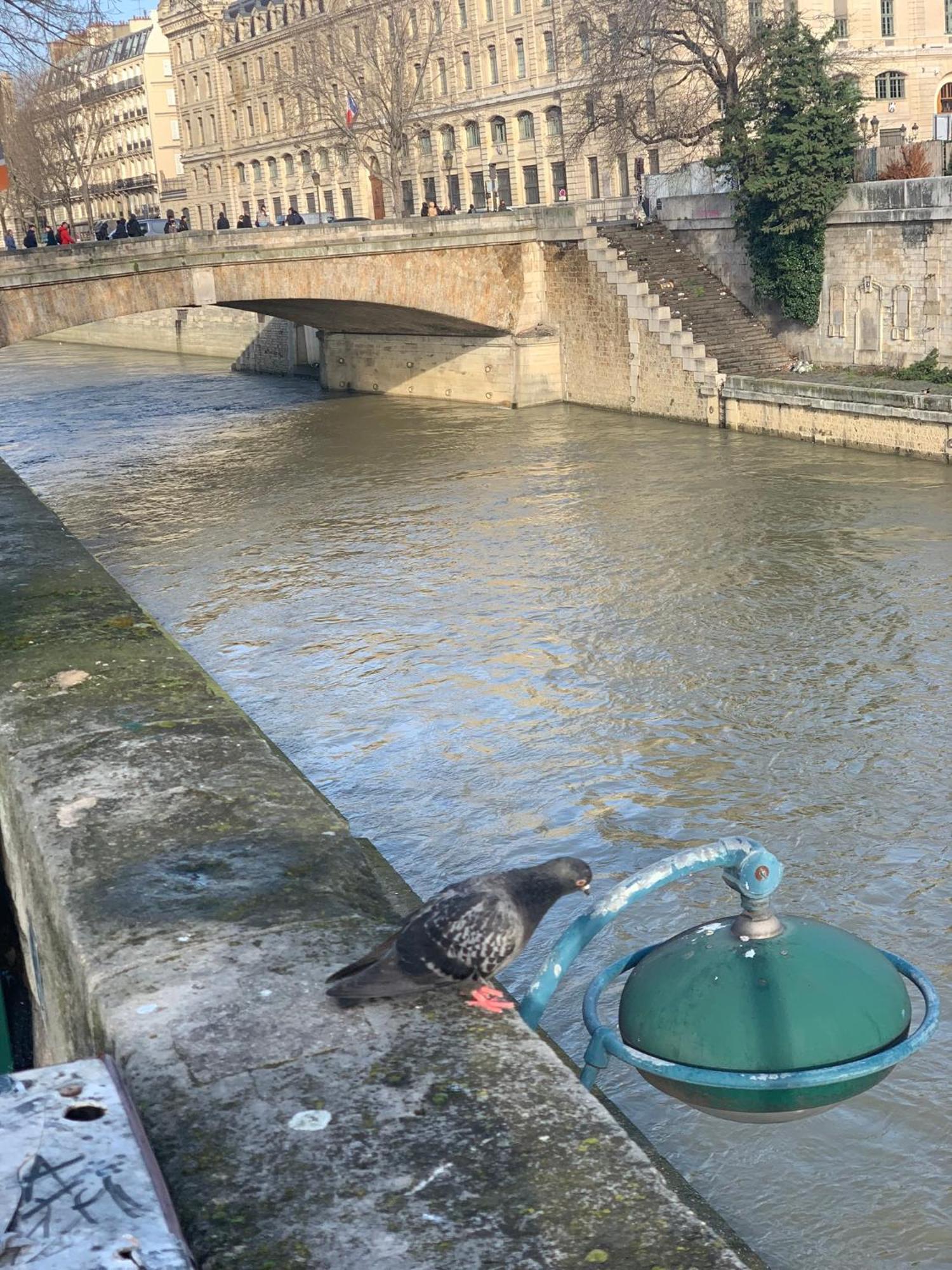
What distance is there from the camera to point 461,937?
3.15 meters

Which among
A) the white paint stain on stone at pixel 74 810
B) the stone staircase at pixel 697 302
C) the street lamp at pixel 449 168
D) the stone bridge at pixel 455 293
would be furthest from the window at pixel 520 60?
the white paint stain on stone at pixel 74 810

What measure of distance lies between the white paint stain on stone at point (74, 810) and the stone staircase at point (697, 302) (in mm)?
23194

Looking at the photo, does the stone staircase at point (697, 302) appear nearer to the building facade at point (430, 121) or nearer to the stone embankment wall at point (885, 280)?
the stone embankment wall at point (885, 280)

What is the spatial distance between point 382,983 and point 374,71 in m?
51.6

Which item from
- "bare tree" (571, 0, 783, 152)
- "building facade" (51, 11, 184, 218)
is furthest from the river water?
"building facade" (51, 11, 184, 218)

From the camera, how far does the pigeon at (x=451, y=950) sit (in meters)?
3.09

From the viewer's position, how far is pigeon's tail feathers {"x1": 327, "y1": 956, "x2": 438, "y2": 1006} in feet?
10.1

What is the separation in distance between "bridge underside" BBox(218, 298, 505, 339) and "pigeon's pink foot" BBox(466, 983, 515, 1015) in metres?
27.3

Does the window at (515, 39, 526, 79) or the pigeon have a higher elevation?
the window at (515, 39, 526, 79)

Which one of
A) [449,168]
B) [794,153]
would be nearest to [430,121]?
[449,168]

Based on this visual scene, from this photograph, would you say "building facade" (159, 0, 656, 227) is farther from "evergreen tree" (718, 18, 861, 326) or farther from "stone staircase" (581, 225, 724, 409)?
"evergreen tree" (718, 18, 861, 326)

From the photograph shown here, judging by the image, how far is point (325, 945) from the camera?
3.54 metres

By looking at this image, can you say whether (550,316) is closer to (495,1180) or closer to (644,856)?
(644,856)

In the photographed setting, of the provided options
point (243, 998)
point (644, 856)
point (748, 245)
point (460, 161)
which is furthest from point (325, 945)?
point (460, 161)
